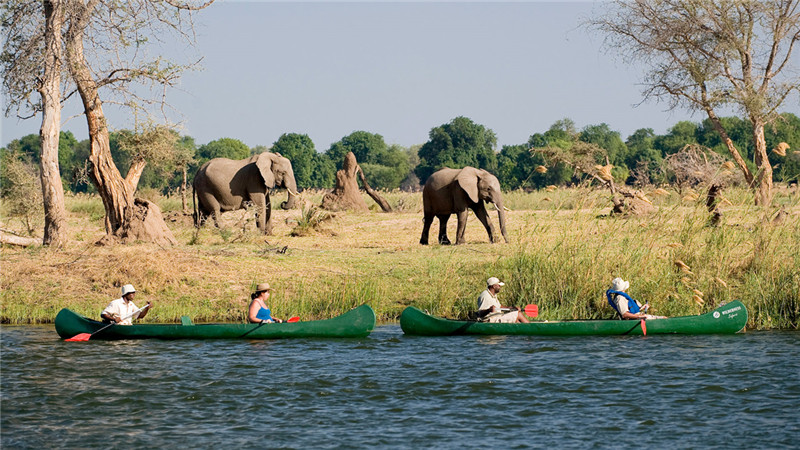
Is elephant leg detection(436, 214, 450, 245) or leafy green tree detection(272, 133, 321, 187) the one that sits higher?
leafy green tree detection(272, 133, 321, 187)

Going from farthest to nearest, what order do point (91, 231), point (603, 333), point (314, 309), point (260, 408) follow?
point (91, 231)
point (314, 309)
point (603, 333)
point (260, 408)

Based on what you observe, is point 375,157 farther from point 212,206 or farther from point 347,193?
point 212,206

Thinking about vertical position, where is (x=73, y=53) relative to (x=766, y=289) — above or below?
above

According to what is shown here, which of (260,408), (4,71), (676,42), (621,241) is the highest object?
(676,42)

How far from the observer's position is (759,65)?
103 ft

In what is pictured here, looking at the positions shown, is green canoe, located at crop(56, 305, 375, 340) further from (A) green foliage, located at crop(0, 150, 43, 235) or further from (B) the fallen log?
(A) green foliage, located at crop(0, 150, 43, 235)

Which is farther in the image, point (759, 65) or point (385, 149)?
point (385, 149)

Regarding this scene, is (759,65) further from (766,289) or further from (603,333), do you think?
(603,333)

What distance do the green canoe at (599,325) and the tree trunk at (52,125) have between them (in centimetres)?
886

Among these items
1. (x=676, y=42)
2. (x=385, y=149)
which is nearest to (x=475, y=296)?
(x=676, y=42)

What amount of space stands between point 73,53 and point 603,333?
38.2 ft

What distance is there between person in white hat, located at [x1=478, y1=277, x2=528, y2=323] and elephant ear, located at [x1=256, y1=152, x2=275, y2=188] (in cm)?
1150

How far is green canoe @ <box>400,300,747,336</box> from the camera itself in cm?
1424

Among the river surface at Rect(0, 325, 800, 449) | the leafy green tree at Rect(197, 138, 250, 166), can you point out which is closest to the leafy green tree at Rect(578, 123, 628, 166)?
the leafy green tree at Rect(197, 138, 250, 166)
